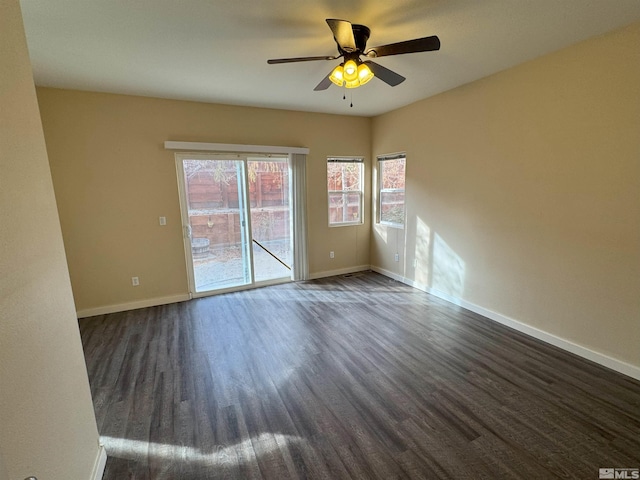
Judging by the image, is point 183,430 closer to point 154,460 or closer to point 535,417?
point 154,460

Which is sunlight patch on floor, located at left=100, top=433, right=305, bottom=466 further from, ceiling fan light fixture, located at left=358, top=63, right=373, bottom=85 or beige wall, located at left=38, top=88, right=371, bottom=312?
ceiling fan light fixture, located at left=358, top=63, right=373, bottom=85

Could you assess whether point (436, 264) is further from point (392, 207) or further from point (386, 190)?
point (386, 190)

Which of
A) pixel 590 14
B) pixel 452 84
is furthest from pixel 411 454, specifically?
pixel 452 84

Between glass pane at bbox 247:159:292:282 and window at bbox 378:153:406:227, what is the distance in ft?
5.52

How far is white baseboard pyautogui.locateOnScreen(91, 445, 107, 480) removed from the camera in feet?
5.23

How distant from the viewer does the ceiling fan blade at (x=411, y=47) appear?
1.85m

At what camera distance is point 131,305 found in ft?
13.0

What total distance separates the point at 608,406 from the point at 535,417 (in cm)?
58

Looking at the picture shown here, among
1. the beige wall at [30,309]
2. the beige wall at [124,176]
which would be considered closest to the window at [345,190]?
the beige wall at [124,176]

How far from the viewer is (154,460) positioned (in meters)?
1.75

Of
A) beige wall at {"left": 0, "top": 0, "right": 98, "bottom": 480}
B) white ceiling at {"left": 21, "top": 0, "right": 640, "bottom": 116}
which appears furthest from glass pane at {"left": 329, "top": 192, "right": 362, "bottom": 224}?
beige wall at {"left": 0, "top": 0, "right": 98, "bottom": 480}

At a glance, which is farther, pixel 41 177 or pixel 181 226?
pixel 181 226

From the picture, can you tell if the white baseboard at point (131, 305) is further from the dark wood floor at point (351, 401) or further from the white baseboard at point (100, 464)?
the white baseboard at point (100, 464)

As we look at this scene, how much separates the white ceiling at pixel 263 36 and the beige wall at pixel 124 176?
357 millimetres
